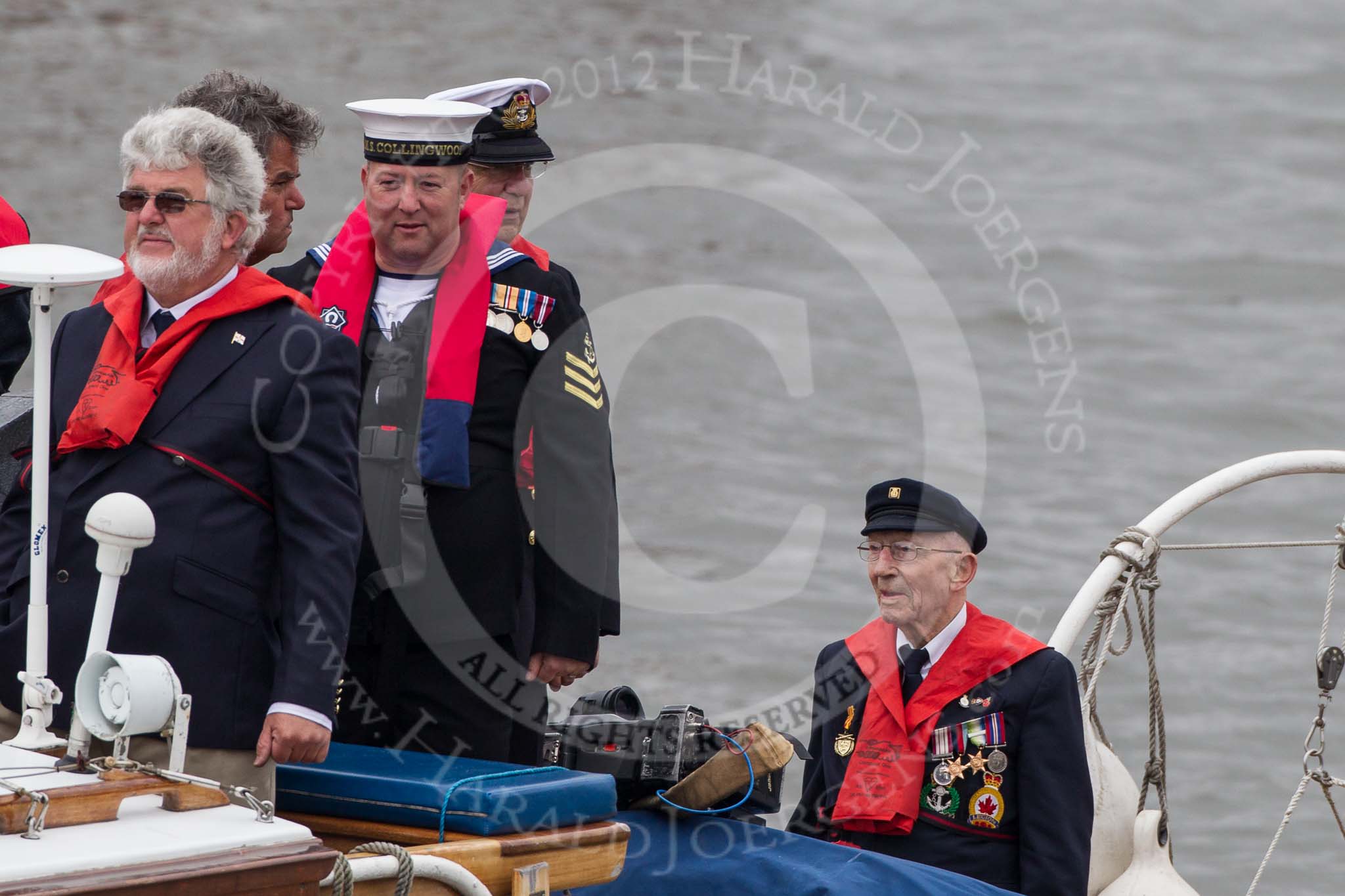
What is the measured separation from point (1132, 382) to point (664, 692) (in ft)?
17.7

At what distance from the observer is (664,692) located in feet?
31.3

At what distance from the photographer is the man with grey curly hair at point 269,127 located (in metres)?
3.36

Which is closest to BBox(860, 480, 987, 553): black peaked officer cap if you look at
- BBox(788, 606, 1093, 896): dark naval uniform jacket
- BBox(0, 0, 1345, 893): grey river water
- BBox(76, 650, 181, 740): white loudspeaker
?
BBox(788, 606, 1093, 896): dark naval uniform jacket

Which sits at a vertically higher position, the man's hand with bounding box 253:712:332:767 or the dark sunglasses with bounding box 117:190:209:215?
the dark sunglasses with bounding box 117:190:209:215

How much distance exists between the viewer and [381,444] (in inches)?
132

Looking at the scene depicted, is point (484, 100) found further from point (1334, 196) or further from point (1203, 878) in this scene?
point (1334, 196)

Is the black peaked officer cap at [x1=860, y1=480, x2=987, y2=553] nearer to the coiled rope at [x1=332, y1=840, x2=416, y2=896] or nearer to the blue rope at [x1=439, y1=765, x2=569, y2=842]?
the blue rope at [x1=439, y1=765, x2=569, y2=842]

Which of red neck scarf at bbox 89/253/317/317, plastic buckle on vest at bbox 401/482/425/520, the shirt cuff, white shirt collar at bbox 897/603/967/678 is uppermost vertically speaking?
red neck scarf at bbox 89/253/317/317

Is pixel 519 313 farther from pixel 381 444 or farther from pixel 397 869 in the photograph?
pixel 397 869

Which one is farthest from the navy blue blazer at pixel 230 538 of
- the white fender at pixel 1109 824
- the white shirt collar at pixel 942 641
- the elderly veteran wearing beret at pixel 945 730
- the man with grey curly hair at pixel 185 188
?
the white fender at pixel 1109 824

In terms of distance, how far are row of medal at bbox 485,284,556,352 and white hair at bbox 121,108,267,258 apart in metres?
0.77

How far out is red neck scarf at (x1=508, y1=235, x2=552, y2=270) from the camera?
3682 mm

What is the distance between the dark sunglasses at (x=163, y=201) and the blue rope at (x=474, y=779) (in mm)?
941

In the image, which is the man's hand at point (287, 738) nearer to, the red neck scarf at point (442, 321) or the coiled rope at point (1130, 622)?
the red neck scarf at point (442, 321)
